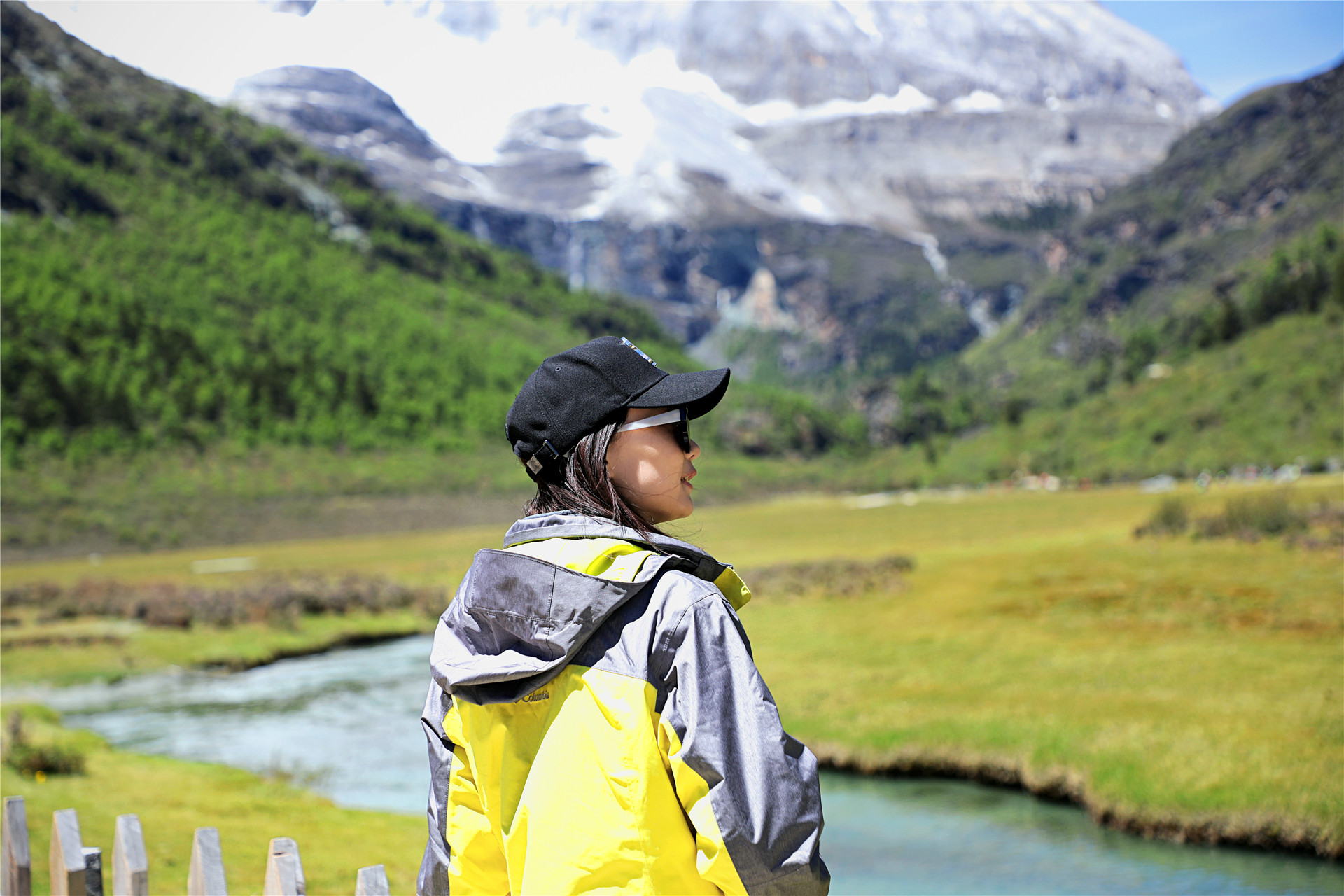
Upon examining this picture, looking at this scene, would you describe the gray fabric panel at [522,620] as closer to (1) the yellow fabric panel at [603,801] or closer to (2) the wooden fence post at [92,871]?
(1) the yellow fabric panel at [603,801]

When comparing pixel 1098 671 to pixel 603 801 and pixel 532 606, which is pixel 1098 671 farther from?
pixel 532 606

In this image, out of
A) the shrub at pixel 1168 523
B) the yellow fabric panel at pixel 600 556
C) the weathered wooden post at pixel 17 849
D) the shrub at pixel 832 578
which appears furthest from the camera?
the shrub at pixel 1168 523

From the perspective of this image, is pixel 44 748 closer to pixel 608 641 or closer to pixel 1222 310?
pixel 608 641

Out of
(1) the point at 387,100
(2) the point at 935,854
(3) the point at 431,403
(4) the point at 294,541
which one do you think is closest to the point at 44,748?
(1) the point at 387,100

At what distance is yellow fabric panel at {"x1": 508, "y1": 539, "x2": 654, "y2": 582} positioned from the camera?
82.1 inches

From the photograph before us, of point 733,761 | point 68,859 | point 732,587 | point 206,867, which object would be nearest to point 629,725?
point 733,761

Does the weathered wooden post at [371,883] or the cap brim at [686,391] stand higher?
the cap brim at [686,391]

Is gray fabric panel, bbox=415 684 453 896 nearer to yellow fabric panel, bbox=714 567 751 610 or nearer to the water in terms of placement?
yellow fabric panel, bbox=714 567 751 610

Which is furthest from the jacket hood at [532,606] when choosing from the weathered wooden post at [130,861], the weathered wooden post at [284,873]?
the weathered wooden post at [130,861]

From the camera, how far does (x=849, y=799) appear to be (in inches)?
534

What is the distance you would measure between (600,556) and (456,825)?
2.85 ft

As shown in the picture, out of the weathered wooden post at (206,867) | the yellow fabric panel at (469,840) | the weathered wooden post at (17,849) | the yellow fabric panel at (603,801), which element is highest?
the yellow fabric panel at (603,801)

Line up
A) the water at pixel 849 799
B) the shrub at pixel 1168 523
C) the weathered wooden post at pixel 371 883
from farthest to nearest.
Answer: the shrub at pixel 1168 523 → the water at pixel 849 799 → the weathered wooden post at pixel 371 883

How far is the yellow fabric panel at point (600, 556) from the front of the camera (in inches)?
82.1
